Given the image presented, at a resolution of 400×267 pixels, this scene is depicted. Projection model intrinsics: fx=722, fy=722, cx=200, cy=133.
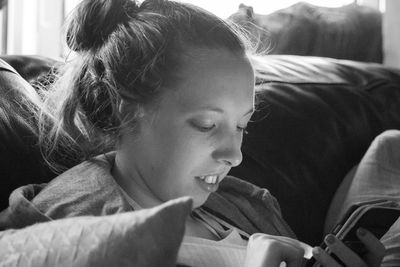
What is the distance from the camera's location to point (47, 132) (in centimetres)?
122

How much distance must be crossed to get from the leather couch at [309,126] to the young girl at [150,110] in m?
0.14

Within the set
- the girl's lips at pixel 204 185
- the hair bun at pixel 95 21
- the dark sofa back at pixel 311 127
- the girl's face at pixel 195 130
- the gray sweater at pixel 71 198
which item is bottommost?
the dark sofa back at pixel 311 127

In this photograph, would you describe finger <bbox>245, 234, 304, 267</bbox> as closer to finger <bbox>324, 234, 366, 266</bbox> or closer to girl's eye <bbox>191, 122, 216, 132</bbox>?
finger <bbox>324, 234, 366, 266</bbox>

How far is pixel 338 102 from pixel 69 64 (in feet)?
2.40

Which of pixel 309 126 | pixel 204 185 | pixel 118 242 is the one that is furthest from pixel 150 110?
pixel 309 126

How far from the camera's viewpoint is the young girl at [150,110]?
1.09 m

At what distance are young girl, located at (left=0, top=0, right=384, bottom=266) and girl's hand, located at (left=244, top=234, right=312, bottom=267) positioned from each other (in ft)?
0.15

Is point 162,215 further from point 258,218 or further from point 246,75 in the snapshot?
point 258,218

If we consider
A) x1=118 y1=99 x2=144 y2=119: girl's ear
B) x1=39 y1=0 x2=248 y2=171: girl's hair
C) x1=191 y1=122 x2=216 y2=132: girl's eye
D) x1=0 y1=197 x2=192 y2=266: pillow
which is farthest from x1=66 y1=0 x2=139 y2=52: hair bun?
x1=0 y1=197 x2=192 y2=266: pillow

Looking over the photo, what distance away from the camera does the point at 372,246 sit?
1.01m

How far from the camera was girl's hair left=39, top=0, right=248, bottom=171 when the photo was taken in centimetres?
113

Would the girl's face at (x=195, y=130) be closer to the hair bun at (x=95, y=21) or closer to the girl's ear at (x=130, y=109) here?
the girl's ear at (x=130, y=109)

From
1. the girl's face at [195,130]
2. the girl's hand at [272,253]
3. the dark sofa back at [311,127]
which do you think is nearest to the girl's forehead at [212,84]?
the girl's face at [195,130]

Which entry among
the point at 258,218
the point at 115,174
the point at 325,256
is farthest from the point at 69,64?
the point at 325,256
